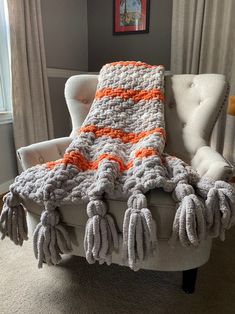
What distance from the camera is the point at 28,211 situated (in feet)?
3.32

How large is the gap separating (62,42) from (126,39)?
0.62 m

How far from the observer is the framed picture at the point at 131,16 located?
2312 millimetres

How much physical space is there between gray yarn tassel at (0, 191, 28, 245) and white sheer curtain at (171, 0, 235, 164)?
1.69m

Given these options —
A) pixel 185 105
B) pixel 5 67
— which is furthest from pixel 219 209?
pixel 5 67

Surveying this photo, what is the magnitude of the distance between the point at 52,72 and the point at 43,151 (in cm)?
139

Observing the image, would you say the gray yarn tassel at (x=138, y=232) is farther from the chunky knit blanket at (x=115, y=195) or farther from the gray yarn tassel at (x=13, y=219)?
the gray yarn tassel at (x=13, y=219)

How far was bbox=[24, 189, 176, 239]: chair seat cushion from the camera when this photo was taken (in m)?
0.83

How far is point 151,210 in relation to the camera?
84 cm

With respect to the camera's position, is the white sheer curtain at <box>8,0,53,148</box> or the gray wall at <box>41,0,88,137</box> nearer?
the white sheer curtain at <box>8,0,53,148</box>

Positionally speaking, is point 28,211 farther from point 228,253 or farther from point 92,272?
point 228,253

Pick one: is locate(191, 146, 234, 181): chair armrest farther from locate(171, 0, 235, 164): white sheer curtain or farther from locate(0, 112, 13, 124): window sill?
locate(0, 112, 13, 124): window sill

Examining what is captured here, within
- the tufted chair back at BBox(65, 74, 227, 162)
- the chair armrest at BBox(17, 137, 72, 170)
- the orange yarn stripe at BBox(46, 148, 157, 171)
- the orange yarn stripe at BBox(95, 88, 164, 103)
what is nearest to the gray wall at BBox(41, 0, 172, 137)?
the tufted chair back at BBox(65, 74, 227, 162)

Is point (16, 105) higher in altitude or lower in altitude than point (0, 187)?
higher

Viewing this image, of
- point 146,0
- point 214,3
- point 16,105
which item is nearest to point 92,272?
point 16,105
